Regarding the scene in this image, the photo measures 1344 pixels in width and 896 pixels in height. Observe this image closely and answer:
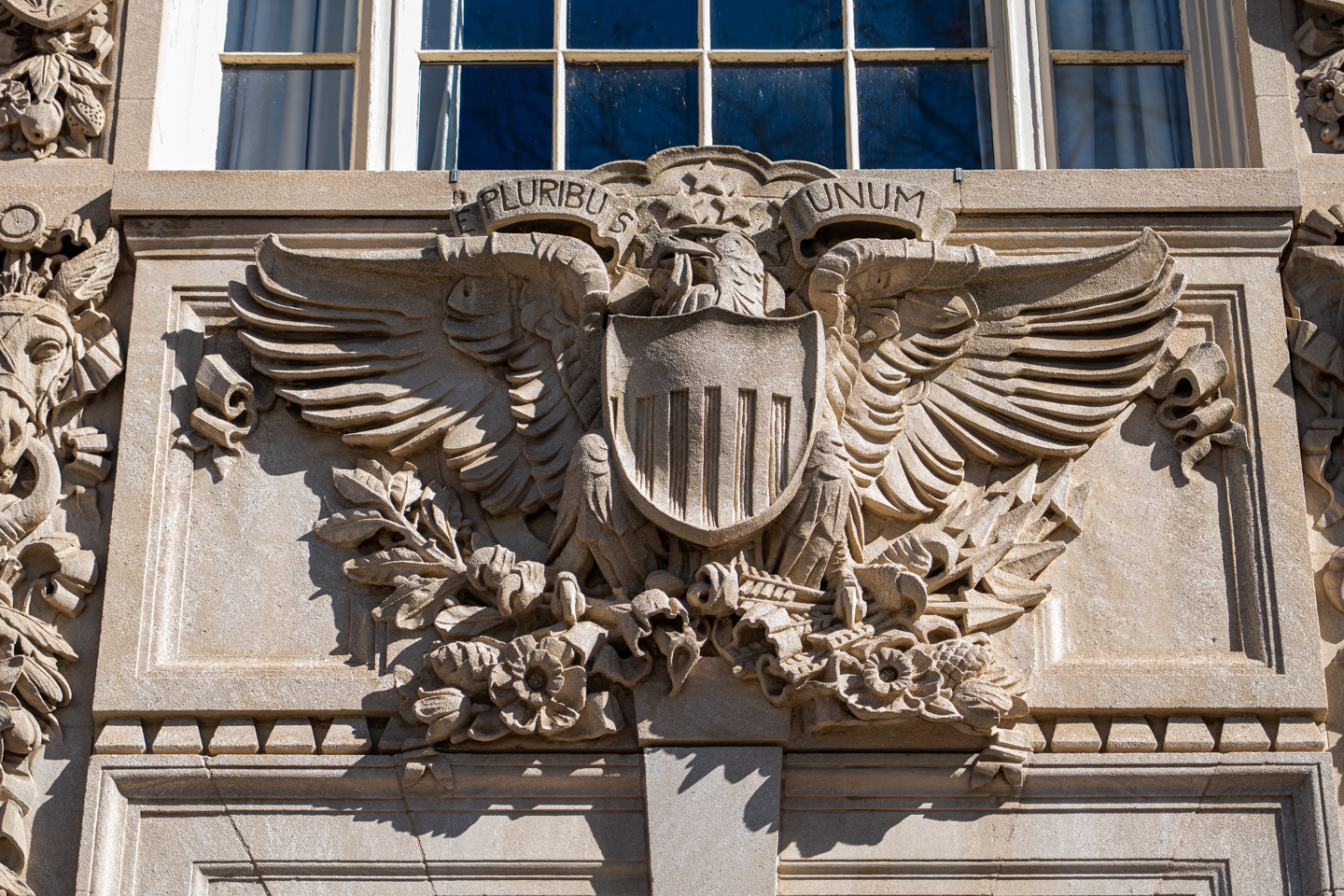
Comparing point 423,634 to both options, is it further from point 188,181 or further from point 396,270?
point 188,181

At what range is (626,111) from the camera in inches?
298

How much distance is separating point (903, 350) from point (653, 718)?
1621mm

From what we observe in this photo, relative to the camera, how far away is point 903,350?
6.68 metres

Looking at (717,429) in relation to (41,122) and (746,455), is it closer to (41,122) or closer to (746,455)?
(746,455)

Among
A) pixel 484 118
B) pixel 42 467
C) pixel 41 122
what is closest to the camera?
pixel 42 467

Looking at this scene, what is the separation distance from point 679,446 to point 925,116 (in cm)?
210

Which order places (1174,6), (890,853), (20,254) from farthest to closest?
(1174,6) → (20,254) → (890,853)

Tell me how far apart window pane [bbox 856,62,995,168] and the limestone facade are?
65cm

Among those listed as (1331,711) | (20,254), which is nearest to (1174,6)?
(1331,711)

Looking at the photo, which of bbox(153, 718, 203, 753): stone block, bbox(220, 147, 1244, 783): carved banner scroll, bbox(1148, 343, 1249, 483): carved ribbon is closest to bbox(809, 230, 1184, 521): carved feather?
bbox(220, 147, 1244, 783): carved banner scroll

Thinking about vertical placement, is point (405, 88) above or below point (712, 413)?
above

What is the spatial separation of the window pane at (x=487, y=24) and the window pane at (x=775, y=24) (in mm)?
707

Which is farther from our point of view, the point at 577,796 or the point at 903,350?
the point at 903,350

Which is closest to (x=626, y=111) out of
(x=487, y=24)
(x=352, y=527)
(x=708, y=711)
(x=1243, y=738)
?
(x=487, y=24)
